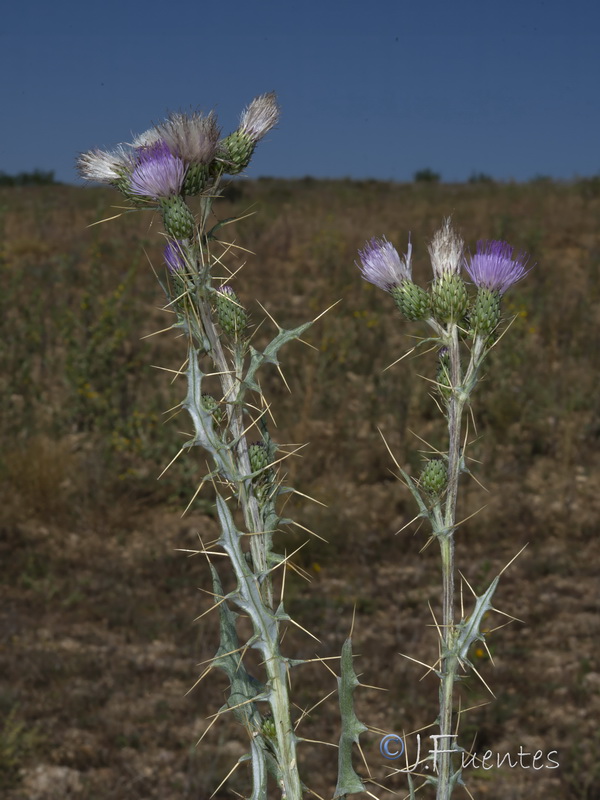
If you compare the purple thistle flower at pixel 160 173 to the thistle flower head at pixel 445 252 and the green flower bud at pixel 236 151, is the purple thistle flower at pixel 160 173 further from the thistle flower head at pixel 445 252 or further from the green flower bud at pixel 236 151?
the thistle flower head at pixel 445 252

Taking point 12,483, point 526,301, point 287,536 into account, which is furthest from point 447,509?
point 526,301

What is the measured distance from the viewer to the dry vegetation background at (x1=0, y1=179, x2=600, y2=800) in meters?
4.15

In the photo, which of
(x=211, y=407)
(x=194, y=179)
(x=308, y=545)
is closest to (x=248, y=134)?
(x=194, y=179)

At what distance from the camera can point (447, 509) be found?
111 centimetres

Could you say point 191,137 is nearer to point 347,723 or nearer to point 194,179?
point 194,179

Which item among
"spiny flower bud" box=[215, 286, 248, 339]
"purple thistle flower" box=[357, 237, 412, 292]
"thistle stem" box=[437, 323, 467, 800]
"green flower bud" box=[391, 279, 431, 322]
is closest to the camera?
"thistle stem" box=[437, 323, 467, 800]

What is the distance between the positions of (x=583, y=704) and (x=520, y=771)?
61cm

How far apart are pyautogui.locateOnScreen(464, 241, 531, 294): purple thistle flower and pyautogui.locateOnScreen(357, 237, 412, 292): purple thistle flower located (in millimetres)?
118

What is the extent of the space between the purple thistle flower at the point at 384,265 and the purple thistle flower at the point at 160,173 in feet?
Result: 1.35

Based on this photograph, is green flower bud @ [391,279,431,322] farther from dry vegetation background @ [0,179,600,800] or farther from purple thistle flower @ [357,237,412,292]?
dry vegetation background @ [0,179,600,800]

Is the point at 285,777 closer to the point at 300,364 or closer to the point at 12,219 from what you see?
the point at 300,364

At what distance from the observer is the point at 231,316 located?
113cm

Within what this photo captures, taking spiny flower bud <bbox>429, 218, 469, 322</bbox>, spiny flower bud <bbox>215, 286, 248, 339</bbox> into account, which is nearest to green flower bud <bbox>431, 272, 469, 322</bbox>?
spiny flower bud <bbox>429, 218, 469, 322</bbox>

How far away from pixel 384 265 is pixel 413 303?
20 centimetres
